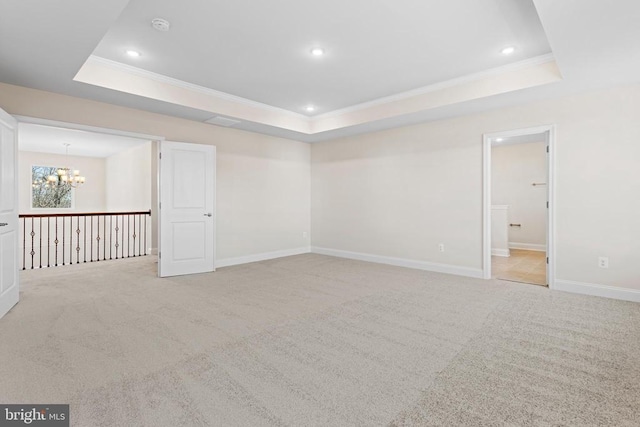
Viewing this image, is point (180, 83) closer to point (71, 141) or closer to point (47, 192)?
point (71, 141)

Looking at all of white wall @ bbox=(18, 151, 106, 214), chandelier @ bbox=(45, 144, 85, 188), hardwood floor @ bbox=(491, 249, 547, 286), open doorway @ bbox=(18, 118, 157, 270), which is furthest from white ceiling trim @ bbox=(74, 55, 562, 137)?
white wall @ bbox=(18, 151, 106, 214)

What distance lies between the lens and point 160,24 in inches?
114

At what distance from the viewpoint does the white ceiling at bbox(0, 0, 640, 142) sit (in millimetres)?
2541

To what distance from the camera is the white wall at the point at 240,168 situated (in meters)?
3.96

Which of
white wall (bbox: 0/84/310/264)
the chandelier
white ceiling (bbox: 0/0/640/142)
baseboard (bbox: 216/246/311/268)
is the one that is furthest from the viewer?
the chandelier

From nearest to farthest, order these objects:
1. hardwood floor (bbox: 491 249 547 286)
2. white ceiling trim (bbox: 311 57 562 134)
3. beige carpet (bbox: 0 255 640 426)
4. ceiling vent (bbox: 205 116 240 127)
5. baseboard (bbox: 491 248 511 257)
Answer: beige carpet (bbox: 0 255 640 426)
white ceiling trim (bbox: 311 57 562 134)
hardwood floor (bbox: 491 249 547 286)
ceiling vent (bbox: 205 116 240 127)
baseboard (bbox: 491 248 511 257)

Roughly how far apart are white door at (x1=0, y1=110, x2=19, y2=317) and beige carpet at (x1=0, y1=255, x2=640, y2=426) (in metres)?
0.24

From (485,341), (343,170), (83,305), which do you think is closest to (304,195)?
(343,170)

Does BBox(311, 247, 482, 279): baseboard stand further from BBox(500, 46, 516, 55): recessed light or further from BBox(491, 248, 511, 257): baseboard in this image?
BBox(500, 46, 516, 55): recessed light

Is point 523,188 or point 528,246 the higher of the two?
point 523,188

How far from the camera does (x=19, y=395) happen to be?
6.12ft

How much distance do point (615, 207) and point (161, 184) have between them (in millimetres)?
6069

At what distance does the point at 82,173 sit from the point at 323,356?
37.7 feet

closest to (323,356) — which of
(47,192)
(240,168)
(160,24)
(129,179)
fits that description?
(160,24)
